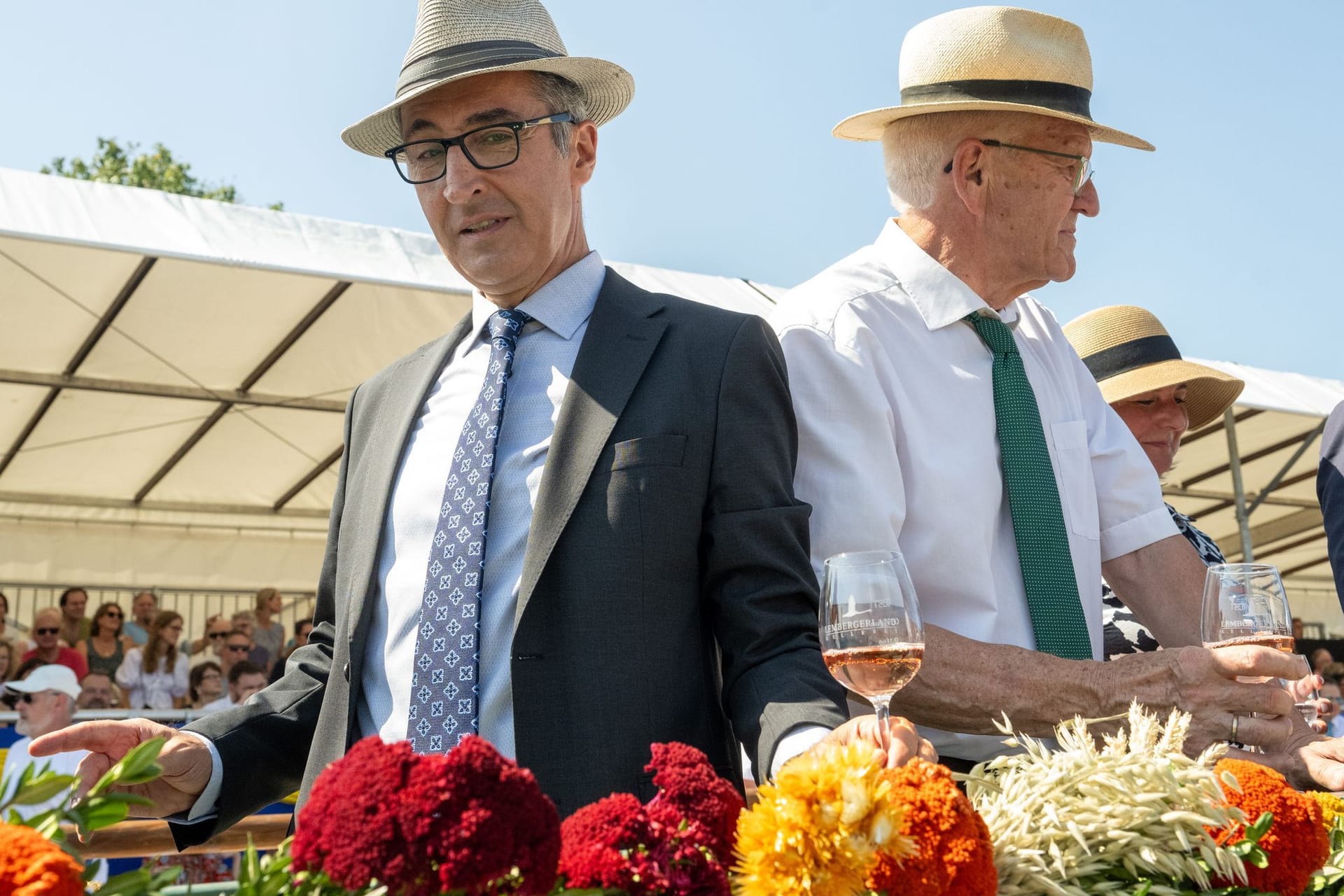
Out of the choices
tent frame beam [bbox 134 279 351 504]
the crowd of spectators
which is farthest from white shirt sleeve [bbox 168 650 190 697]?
tent frame beam [bbox 134 279 351 504]

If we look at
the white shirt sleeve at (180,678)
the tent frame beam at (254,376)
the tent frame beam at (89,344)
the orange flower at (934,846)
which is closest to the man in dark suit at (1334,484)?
the orange flower at (934,846)

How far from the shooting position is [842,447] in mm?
2148

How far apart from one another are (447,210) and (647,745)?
2.96ft

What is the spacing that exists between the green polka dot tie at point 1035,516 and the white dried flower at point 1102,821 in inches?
34.4

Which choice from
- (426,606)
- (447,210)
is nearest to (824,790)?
(426,606)

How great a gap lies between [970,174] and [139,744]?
180 cm

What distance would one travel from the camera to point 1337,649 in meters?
13.0

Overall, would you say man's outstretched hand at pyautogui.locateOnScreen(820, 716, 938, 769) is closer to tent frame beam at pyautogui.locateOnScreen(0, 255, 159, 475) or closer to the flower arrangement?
the flower arrangement

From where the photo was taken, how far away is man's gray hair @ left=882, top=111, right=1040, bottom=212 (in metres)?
2.53

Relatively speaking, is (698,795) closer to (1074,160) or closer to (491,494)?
(491,494)

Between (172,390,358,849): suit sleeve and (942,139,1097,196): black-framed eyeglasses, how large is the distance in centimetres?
131

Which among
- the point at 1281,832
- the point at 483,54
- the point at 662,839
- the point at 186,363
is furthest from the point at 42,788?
the point at 186,363

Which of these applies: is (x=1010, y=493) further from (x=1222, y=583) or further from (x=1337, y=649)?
(x=1337, y=649)

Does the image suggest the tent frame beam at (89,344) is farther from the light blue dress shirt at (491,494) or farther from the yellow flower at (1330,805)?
the yellow flower at (1330,805)
